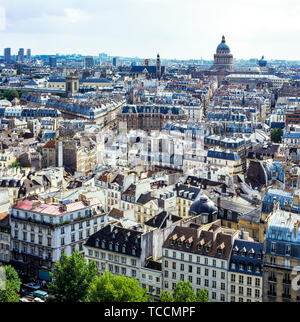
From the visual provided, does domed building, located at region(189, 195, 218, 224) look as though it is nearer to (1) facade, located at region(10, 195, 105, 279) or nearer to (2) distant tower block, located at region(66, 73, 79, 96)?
(1) facade, located at region(10, 195, 105, 279)

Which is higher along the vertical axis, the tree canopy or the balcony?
the tree canopy

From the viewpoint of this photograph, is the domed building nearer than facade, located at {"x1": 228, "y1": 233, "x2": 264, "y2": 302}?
No

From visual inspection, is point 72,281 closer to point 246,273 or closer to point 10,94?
point 246,273

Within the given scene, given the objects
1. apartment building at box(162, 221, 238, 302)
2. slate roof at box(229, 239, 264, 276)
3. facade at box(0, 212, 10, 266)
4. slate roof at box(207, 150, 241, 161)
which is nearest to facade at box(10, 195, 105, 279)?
facade at box(0, 212, 10, 266)

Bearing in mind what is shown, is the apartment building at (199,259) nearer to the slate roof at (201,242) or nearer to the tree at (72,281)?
the slate roof at (201,242)

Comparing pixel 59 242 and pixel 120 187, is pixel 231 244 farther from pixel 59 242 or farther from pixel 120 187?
pixel 120 187

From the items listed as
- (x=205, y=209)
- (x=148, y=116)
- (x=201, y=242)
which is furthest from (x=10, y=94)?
(x=201, y=242)

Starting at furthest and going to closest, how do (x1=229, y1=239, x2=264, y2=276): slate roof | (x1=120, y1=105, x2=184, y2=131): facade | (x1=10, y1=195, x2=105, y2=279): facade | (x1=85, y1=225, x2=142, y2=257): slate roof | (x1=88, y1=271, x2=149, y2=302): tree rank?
(x1=120, y1=105, x2=184, y2=131): facade, (x1=10, y1=195, x2=105, y2=279): facade, (x1=85, y1=225, x2=142, y2=257): slate roof, (x1=229, y1=239, x2=264, y2=276): slate roof, (x1=88, y1=271, x2=149, y2=302): tree

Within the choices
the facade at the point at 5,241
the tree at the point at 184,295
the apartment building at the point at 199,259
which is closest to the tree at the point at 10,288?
the tree at the point at 184,295
